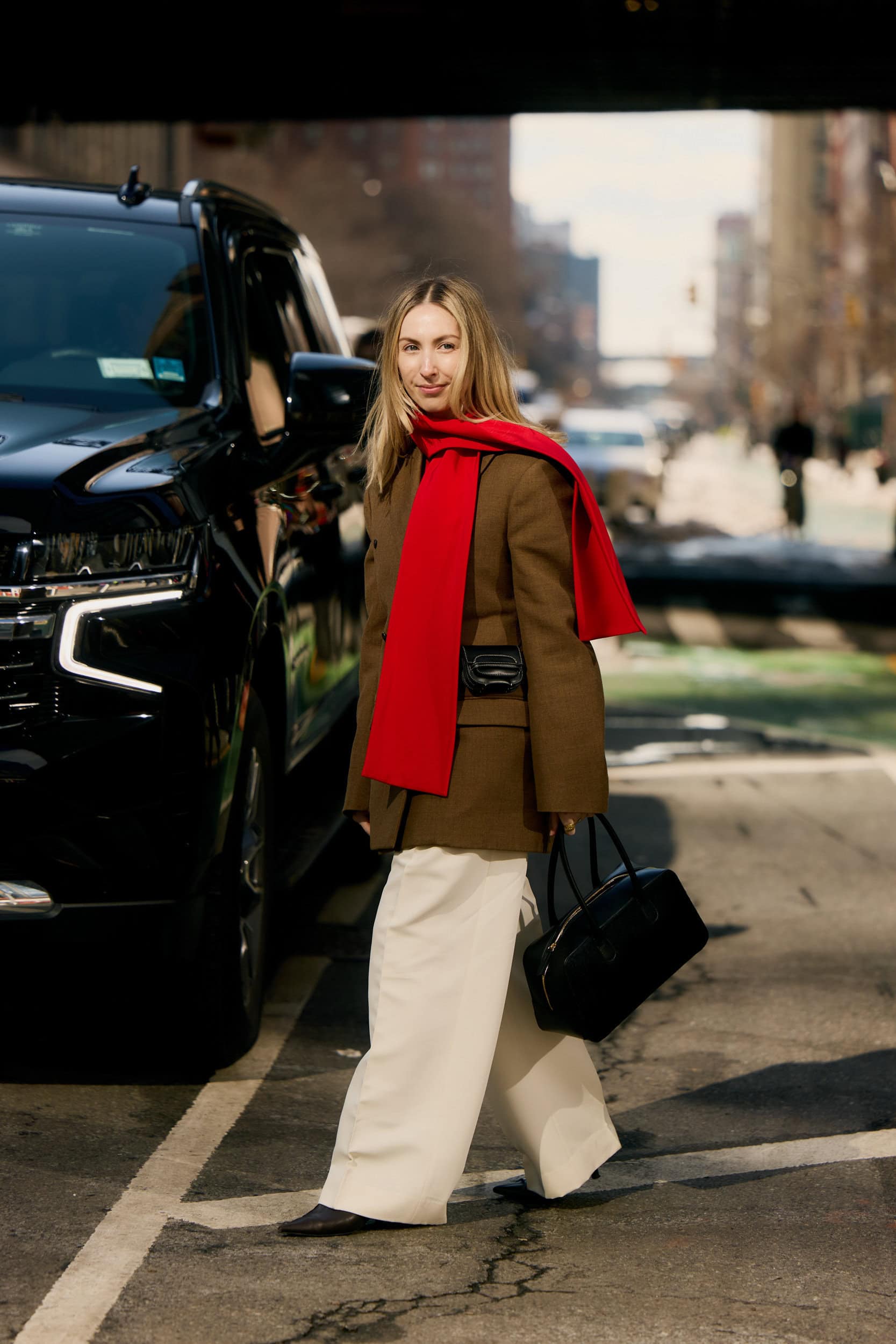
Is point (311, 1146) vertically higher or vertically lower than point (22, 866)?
lower

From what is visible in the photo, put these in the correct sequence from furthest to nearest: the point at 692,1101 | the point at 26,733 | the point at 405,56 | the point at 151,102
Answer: the point at 151,102, the point at 405,56, the point at 692,1101, the point at 26,733

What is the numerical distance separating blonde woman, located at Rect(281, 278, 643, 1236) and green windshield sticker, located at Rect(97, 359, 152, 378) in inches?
74.5

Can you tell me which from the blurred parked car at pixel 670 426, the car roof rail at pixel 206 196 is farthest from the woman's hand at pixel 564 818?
the blurred parked car at pixel 670 426

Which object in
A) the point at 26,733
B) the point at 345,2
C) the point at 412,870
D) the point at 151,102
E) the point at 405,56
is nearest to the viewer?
the point at 412,870

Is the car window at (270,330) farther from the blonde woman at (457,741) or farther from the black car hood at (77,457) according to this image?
the blonde woman at (457,741)

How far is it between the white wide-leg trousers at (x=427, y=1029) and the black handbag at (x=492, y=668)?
316 mm

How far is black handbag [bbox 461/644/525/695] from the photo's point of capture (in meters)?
3.88

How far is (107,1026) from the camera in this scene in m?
5.56

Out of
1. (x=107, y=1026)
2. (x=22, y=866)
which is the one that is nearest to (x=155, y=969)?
(x=22, y=866)

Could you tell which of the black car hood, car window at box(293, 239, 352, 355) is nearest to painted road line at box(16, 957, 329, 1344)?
the black car hood

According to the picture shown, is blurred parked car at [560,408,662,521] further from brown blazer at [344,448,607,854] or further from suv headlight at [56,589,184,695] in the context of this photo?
brown blazer at [344,448,607,854]

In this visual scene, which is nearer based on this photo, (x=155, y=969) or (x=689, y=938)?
(x=689, y=938)

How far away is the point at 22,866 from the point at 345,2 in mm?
16447

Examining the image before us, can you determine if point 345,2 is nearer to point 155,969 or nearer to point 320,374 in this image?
point 320,374
